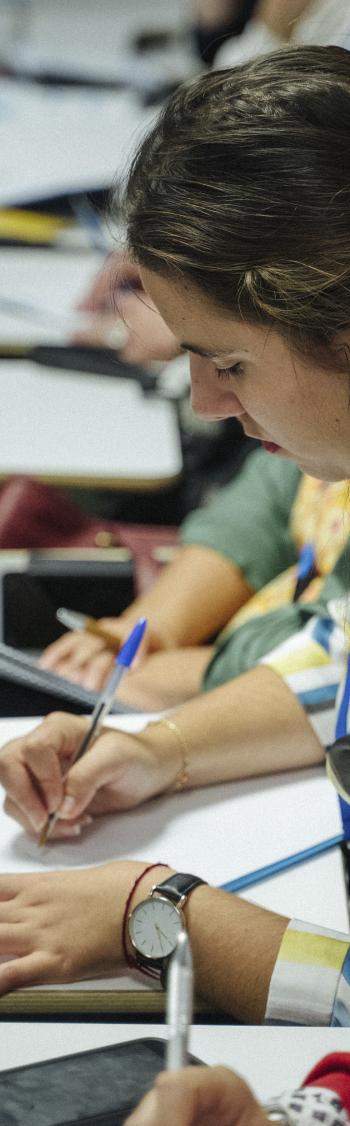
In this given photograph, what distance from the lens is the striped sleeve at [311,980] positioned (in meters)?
0.89

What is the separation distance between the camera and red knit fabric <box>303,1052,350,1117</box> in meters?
0.73

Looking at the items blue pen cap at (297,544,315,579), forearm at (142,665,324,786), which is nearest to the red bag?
blue pen cap at (297,544,315,579)

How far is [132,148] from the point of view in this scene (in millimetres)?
1006

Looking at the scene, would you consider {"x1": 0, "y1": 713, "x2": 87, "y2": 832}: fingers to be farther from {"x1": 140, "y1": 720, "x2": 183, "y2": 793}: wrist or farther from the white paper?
the white paper

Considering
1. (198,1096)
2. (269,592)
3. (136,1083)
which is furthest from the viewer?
(269,592)

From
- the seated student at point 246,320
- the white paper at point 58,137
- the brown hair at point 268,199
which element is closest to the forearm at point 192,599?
the seated student at point 246,320

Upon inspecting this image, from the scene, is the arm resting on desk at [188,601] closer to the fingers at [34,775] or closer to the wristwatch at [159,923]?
the fingers at [34,775]

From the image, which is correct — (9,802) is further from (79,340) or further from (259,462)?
(79,340)

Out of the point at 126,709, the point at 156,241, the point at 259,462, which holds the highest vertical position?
the point at 156,241

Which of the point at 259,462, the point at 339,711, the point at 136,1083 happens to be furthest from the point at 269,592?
the point at 136,1083

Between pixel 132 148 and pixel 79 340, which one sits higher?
pixel 132 148

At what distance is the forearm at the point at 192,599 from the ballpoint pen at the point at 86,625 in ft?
0.38

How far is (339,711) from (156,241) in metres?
0.44

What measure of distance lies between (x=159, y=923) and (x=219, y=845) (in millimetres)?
134
